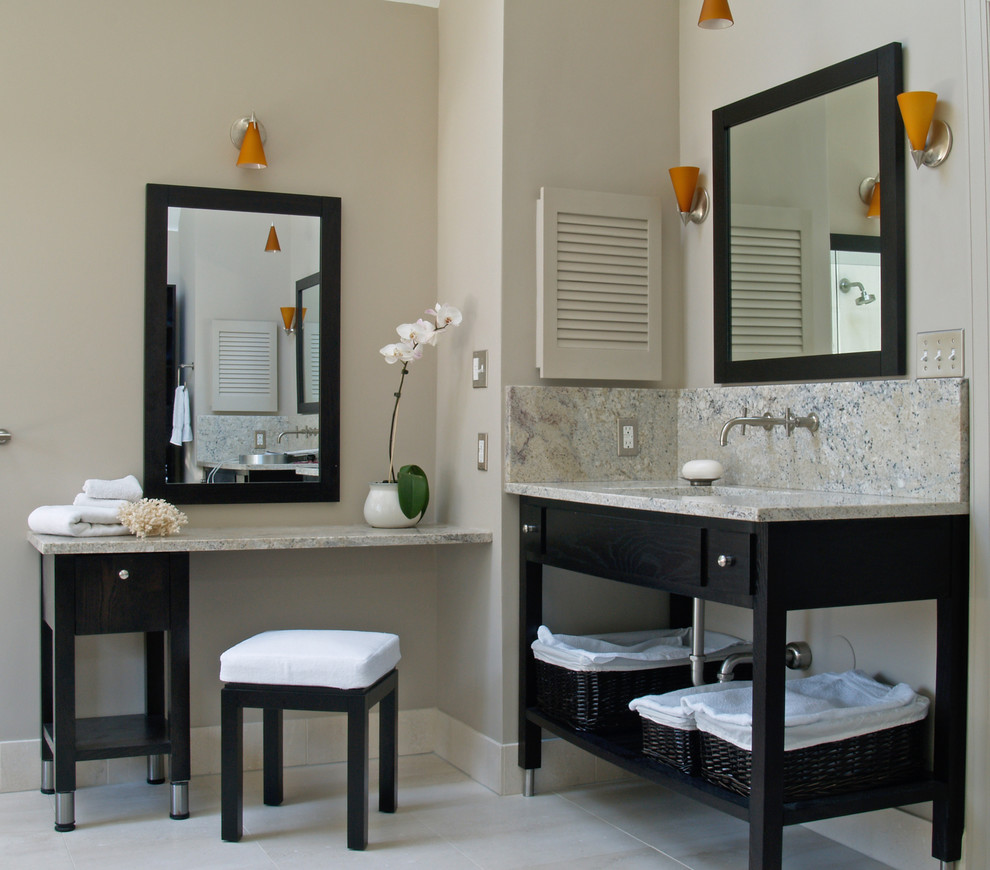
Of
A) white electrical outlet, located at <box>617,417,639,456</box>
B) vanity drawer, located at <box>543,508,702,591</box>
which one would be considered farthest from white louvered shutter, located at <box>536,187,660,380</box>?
vanity drawer, located at <box>543,508,702,591</box>

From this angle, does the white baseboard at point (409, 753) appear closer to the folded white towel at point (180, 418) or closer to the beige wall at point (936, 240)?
the beige wall at point (936, 240)

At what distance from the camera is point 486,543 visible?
10.1 feet

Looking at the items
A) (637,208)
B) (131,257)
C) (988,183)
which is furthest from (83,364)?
(988,183)

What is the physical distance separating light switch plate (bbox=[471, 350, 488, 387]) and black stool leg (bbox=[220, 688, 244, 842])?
1144 millimetres

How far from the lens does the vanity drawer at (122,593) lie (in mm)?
2688

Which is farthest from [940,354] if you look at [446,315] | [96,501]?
[96,501]

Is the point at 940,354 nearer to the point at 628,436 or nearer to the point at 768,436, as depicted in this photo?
the point at 768,436

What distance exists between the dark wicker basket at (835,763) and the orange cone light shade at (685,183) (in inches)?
61.3

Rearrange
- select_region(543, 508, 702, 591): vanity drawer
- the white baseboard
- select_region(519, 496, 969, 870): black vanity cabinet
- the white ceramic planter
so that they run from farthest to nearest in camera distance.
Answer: the white ceramic planter < the white baseboard < select_region(543, 508, 702, 591): vanity drawer < select_region(519, 496, 969, 870): black vanity cabinet

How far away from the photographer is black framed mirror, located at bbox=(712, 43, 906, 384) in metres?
2.42

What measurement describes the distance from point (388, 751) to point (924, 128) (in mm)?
2008

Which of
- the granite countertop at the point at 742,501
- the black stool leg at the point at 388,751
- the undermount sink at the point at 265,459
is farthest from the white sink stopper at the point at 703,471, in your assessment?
the undermount sink at the point at 265,459

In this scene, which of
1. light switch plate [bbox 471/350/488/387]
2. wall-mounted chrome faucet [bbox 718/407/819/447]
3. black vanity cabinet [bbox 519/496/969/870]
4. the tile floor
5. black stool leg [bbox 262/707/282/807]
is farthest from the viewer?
light switch plate [bbox 471/350/488/387]

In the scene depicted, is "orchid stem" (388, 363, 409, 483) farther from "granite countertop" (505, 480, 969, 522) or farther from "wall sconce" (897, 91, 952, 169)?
"wall sconce" (897, 91, 952, 169)
